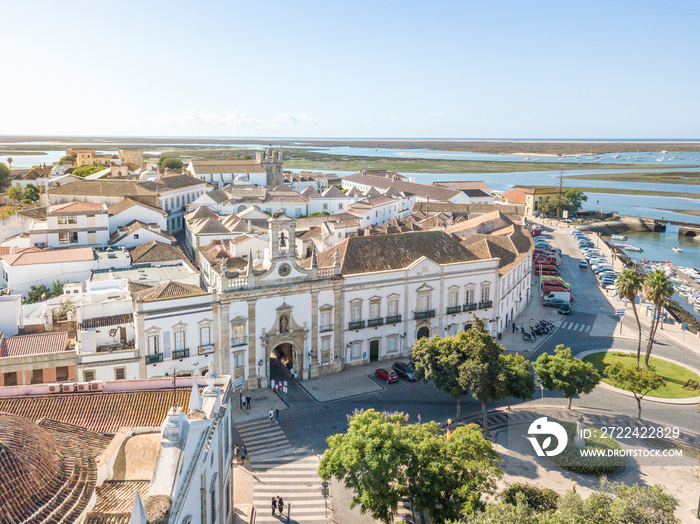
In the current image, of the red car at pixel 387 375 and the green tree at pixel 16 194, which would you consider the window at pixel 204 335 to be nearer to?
the red car at pixel 387 375

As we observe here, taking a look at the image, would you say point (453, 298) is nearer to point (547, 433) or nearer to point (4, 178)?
point (547, 433)

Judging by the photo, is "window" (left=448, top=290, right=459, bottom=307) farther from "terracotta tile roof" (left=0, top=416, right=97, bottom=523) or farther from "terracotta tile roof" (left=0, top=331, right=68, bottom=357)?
"terracotta tile roof" (left=0, top=416, right=97, bottom=523)

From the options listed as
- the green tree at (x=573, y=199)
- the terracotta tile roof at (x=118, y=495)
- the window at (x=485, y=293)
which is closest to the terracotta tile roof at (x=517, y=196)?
the green tree at (x=573, y=199)

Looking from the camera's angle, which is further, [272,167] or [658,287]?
[272,167]

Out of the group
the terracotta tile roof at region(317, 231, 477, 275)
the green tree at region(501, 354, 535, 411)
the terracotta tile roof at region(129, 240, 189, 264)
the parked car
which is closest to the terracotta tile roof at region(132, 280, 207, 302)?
the terracotta tile roof at region(317, 231, 477, 275)

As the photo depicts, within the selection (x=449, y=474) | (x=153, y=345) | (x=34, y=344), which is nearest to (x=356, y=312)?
(x=153, y=345)

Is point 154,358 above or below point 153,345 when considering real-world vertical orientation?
below
